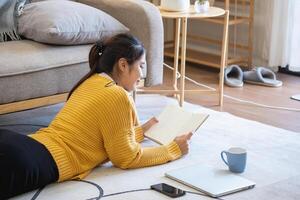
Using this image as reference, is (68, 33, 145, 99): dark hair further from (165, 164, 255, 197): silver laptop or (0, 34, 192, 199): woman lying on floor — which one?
(165, 164, 255, 197): silver laptop

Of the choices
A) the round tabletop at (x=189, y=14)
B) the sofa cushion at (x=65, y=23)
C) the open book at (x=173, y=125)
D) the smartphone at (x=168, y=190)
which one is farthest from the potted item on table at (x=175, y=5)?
the smartphone at (x=168, y=190)

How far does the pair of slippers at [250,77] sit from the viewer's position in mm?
3648

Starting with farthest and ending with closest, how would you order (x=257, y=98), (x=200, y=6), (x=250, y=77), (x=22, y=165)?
1. (x=250, y=77)
2. (x=257, y=98)
3. (x=200, y=6)
4. (x=22, y=165)

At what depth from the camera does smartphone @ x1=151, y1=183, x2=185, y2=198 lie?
78.0 inches

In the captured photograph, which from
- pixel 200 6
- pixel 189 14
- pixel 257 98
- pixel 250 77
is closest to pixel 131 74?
pixel 189 14

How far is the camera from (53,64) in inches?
98.4

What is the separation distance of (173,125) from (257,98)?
1112mm

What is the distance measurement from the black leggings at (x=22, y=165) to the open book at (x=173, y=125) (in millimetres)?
530

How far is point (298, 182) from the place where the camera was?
214cm

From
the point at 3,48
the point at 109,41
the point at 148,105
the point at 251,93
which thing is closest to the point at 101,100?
the point at 109,41

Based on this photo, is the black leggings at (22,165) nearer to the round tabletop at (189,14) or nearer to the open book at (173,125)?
the open book at (173,125)

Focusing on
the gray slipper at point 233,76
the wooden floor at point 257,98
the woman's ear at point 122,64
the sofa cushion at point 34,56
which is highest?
the woman's ear at point 122,64

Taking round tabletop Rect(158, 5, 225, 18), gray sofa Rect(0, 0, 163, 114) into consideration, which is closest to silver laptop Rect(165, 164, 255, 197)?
gray sofa Rect(0, 0, 163, 114)

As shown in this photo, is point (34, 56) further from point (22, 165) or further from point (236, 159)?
point (236, 159)
